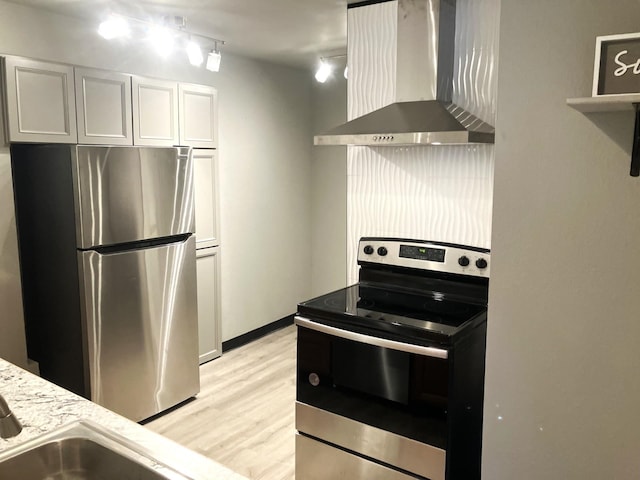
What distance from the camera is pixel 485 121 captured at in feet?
8.13

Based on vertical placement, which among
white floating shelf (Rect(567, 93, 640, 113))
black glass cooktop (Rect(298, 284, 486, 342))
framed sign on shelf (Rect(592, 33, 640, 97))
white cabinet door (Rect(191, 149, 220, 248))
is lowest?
black glass cooktop (Rect(298, 284, 486, 342))

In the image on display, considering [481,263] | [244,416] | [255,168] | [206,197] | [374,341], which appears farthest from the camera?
[255,168]

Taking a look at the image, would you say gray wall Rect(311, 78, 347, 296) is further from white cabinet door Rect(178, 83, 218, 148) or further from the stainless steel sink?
the stainless steel sink

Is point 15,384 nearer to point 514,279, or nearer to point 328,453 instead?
point 328,453

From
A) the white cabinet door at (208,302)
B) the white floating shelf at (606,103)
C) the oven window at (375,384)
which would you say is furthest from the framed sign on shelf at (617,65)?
the white cabinet door at (208,302)

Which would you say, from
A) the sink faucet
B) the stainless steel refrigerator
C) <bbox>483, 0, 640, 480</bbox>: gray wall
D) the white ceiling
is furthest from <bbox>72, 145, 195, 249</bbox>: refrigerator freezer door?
<bbox>483, 0, 640, 480</bbox>: gray wall

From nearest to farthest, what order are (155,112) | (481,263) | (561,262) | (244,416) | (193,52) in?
(561,262) → (481,263) → (193,52) → (244,416) → (155,112)

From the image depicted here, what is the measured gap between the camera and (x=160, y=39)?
3219 millimetres

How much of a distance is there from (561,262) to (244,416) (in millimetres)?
2398

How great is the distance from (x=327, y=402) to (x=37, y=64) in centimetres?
228

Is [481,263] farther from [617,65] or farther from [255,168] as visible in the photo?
[255,168]

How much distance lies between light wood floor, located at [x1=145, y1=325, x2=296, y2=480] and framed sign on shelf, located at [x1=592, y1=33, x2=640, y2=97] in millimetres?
2285

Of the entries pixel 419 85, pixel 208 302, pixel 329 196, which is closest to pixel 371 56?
pixel 419 85

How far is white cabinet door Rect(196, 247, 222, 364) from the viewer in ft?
12.9
